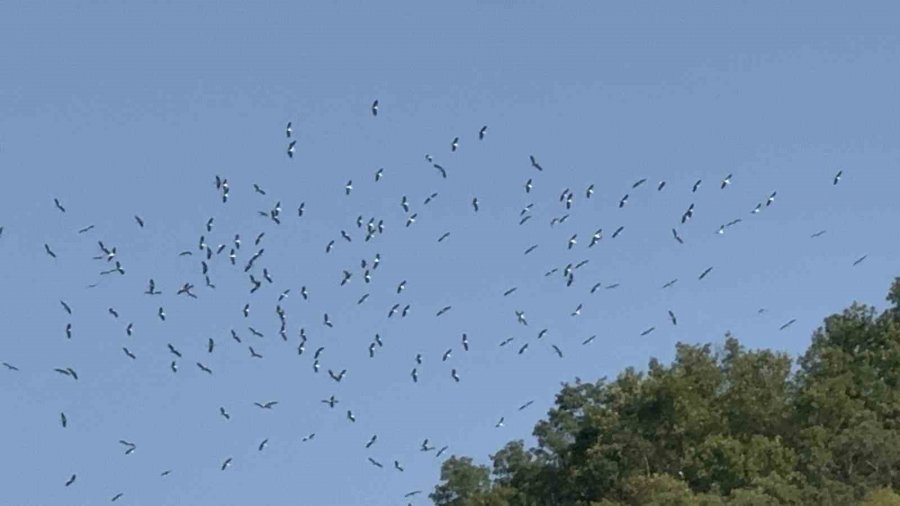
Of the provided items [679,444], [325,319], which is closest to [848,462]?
[679,444]

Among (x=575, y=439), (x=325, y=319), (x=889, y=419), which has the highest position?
(x=575, y=439)

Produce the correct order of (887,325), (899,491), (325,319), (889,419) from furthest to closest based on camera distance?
(887,325) < (889,419) < (899,491) < (325,319)

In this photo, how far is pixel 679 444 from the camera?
130 metres

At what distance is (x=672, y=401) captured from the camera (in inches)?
5133

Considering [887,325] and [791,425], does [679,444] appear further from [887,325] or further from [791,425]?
[887,325]

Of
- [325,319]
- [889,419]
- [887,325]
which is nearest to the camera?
[325,319]

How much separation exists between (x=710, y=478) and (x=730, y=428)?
888 centimetres

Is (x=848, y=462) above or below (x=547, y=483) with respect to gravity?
below

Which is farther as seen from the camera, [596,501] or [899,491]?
[596,501]

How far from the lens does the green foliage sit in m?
117

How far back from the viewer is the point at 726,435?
127 m

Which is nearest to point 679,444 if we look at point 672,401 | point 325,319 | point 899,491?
point 672,401

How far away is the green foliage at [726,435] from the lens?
117312 mm

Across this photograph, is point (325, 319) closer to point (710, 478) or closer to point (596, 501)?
point (710, 478)
